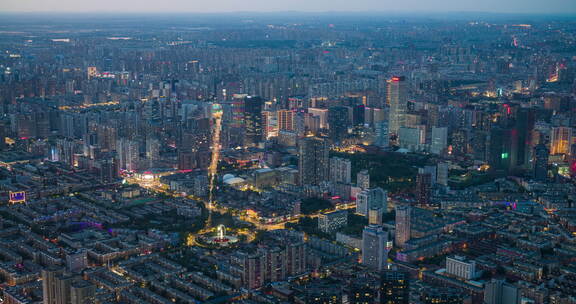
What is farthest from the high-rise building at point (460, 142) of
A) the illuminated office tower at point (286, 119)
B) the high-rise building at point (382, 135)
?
the illuminated office tower at point (286, 119)

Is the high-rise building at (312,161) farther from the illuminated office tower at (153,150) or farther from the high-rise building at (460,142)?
the high-rise building at (460,142)

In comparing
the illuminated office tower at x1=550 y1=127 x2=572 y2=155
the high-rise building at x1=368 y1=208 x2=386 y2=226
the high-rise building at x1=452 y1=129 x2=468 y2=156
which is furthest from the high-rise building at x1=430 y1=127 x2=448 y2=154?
the high-rise building at x1=368 y1=208 x2=386 y2=226

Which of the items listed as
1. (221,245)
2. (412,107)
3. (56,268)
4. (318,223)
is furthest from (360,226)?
(412,107)

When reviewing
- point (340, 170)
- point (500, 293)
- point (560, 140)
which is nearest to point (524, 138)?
point (560, 140)

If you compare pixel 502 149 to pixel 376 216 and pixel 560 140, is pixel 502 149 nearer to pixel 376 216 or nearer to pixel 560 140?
pixel 560 140

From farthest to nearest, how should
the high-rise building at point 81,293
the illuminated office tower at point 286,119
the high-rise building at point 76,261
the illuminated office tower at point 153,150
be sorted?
the illuminated office tower at point 286,119 < the illuminated office tower at point 153,150 < the high-rise building at point 76,261 < the high-rise building at point 81,293

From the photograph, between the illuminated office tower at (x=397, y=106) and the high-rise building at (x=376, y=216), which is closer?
the high-rise building at (x=376, y=216)
